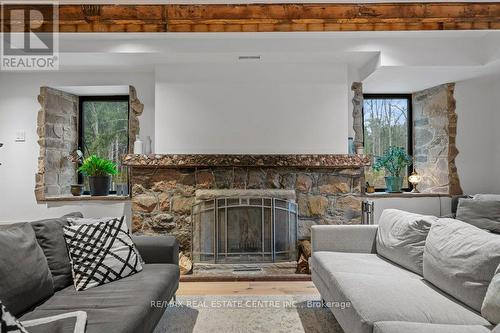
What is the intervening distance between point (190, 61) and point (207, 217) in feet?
5.61

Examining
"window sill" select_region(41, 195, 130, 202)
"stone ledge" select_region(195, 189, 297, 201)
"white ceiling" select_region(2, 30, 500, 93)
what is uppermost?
"white ceiling" select_region(2, 30, 500, 93)

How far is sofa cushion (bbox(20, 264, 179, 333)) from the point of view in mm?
1565

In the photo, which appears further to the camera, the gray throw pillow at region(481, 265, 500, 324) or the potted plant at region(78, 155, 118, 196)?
the potted plant at region(78, 155, 118, 196)

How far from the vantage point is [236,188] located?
3.87 m

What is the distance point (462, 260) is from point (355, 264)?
77 centimetres

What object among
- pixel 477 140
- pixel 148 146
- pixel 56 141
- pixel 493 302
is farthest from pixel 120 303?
pixel 477 140

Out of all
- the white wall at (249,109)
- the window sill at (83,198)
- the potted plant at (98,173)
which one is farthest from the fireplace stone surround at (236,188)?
the potted plant at (98,173)

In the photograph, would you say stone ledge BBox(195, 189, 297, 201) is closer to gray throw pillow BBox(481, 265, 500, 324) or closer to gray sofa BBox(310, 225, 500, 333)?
gray sofa BBox(310, 225, 500, 333)

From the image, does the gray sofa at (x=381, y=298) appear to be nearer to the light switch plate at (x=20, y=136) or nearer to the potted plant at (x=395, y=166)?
the potted plant at (x=395, y=166)

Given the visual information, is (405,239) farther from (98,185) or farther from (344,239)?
(98,185)

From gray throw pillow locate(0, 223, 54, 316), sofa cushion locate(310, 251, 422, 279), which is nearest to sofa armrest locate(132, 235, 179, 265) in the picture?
gray throw pillow locate(0, 223, 54, 316)

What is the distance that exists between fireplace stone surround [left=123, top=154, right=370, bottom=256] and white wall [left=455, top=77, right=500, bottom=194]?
4.56 feet

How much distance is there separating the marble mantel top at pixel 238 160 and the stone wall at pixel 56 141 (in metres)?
1.11

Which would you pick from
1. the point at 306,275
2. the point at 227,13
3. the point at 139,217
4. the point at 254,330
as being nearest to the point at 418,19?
the point at 227,13
